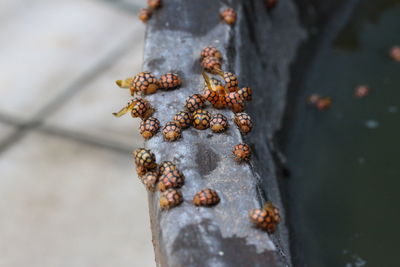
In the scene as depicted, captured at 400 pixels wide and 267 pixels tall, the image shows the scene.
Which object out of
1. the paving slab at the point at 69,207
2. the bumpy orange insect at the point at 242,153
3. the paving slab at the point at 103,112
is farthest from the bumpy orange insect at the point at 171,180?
the paving slab at the point at 103,112

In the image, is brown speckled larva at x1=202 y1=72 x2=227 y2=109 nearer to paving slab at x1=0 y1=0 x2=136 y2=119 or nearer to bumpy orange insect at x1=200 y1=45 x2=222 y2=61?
bumpy orange insect at x1=200 y1=45 x2=222 y2=61

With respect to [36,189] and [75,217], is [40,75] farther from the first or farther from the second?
[75,217]

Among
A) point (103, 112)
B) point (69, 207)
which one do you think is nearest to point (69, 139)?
point (103, 112)

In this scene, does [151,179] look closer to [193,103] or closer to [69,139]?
[193,103]

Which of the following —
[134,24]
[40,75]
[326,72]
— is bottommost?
[326,72]

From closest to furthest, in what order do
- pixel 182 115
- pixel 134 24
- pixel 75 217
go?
pixel 182 115, pixel 75 217, pixel 134 24

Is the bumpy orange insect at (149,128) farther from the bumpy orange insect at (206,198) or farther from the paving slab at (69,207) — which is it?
the paving slab at (69,207)

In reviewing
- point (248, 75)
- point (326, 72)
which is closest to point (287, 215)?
point (248, 75)
